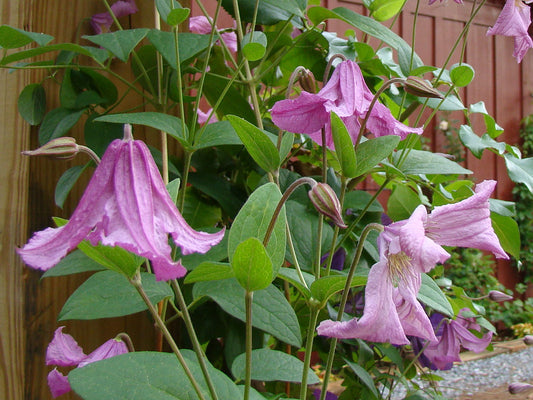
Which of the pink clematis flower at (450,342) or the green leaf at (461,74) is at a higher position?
the green leaf at (461,74)

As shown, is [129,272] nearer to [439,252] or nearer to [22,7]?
[439,252]

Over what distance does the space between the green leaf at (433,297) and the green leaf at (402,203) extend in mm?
432

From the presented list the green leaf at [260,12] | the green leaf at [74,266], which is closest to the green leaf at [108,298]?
the green leaf at [74,266]

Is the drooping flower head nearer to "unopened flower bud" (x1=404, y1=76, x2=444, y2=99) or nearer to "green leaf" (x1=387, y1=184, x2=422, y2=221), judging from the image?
"green leaf" (x1=387, y1=184, x2=422, y2=221)

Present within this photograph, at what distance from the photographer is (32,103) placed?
85cm

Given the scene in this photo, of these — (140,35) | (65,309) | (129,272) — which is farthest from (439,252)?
(140,35)

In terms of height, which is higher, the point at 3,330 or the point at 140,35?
the point at 140,35

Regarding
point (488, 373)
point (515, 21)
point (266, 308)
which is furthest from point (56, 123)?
point (488, 373)

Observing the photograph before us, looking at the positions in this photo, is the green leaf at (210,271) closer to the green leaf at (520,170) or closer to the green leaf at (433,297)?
the green leaf at (433,297)

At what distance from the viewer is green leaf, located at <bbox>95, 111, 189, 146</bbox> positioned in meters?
0.65

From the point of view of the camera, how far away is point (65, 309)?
56cm

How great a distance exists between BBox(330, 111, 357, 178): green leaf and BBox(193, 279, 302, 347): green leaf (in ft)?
0.50

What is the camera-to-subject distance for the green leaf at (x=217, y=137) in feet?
2.25

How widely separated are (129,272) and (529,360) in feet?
9.46
